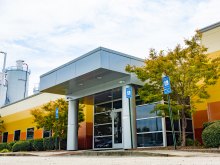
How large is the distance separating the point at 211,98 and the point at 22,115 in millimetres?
27039

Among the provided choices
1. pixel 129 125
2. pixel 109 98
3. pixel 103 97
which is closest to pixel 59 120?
pixel 103 97

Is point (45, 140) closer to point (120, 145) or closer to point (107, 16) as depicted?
point (120, 145)

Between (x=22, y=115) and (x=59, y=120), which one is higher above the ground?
(x=22, y=115)

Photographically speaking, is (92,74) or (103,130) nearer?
(92,74)

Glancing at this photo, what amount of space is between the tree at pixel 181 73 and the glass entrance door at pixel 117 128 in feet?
16.6

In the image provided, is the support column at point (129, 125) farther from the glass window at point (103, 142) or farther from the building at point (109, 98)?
the glass window at point (103, 142)

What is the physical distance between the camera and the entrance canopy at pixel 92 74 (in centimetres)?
1586

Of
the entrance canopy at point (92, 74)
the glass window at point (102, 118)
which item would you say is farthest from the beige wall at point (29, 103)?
the entrance canopy at point (92, 74)

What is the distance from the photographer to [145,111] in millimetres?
18438

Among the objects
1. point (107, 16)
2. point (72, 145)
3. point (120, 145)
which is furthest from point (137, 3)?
point (72, 145)

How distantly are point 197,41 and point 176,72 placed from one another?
235 centimetres

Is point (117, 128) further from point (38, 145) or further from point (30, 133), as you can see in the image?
point (30, 133)

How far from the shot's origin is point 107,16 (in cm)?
1201

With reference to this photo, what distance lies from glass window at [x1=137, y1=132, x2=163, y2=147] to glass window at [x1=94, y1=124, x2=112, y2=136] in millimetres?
3526
